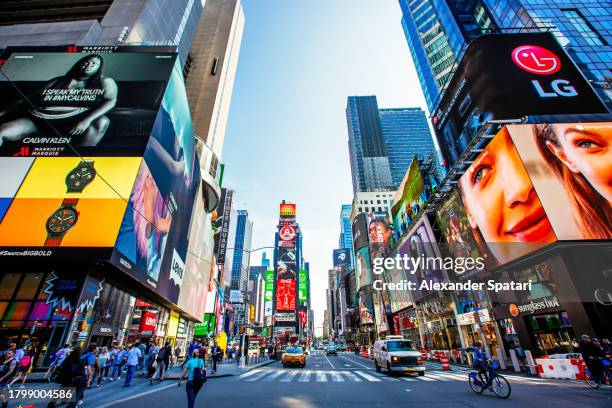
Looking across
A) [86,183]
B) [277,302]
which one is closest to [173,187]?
[86,183]

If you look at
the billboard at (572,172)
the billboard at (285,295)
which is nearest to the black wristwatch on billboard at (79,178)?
the billboard at (572,172)

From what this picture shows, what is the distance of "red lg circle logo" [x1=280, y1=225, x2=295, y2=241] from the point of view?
82.9 metres

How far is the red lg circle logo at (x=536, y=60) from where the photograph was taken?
2522 cm

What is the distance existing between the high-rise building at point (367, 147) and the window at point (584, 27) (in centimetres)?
8920

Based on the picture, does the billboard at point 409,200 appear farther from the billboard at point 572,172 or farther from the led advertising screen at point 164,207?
the led advertising screen at point 164,207

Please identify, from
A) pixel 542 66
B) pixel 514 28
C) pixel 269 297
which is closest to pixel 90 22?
pixel 514 28

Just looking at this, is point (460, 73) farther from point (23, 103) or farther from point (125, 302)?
point (23, 103)

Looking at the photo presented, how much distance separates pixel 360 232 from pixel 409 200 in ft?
148

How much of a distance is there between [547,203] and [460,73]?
19.9 meters

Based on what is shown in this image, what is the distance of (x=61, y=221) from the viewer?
677 inches

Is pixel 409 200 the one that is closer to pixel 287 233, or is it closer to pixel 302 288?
pixel 287 233

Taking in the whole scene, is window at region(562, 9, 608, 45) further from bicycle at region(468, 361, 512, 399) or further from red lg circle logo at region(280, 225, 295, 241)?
red lg circle logo at region(280, 225, 295, 241)

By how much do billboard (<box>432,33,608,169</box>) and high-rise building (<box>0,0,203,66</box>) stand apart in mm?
40437
